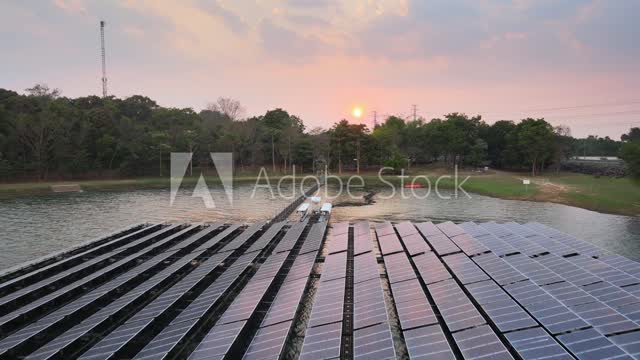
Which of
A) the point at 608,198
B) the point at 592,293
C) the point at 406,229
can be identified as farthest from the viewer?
the point at 608,198

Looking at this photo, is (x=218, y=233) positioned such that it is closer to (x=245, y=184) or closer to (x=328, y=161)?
(x=245, y=184)

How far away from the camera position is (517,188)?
222 ft

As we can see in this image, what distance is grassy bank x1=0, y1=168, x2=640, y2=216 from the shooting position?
171 feet

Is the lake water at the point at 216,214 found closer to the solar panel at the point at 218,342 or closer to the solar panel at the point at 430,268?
the solar panel at the point at 430,268

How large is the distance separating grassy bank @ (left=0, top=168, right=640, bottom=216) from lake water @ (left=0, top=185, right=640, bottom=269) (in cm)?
387

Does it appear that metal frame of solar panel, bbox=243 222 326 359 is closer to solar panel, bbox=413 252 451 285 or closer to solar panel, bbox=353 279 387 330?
solar panel, bbox=353 279 387 330

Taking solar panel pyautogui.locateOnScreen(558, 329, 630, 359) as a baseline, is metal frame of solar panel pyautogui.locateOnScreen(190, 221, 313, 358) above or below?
below

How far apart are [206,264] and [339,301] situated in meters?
10.0

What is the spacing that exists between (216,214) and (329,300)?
105 ft

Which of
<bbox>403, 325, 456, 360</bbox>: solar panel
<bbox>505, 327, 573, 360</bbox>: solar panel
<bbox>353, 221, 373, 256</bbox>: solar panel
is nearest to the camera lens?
<bbox>505, 327, 573, 360</bbox>: solar panel

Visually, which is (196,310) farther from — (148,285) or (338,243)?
(338,243)

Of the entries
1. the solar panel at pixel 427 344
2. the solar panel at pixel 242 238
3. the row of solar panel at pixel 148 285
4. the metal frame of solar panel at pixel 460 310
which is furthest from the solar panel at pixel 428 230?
the solar panel at pixel 427 344

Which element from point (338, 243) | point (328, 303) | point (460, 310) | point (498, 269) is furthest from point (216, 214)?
point (460, 310)

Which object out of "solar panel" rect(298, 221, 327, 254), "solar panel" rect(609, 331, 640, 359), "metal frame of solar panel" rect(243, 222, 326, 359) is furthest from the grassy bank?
"metal frame of solar panel" rect(243, 222, 326, 359)
